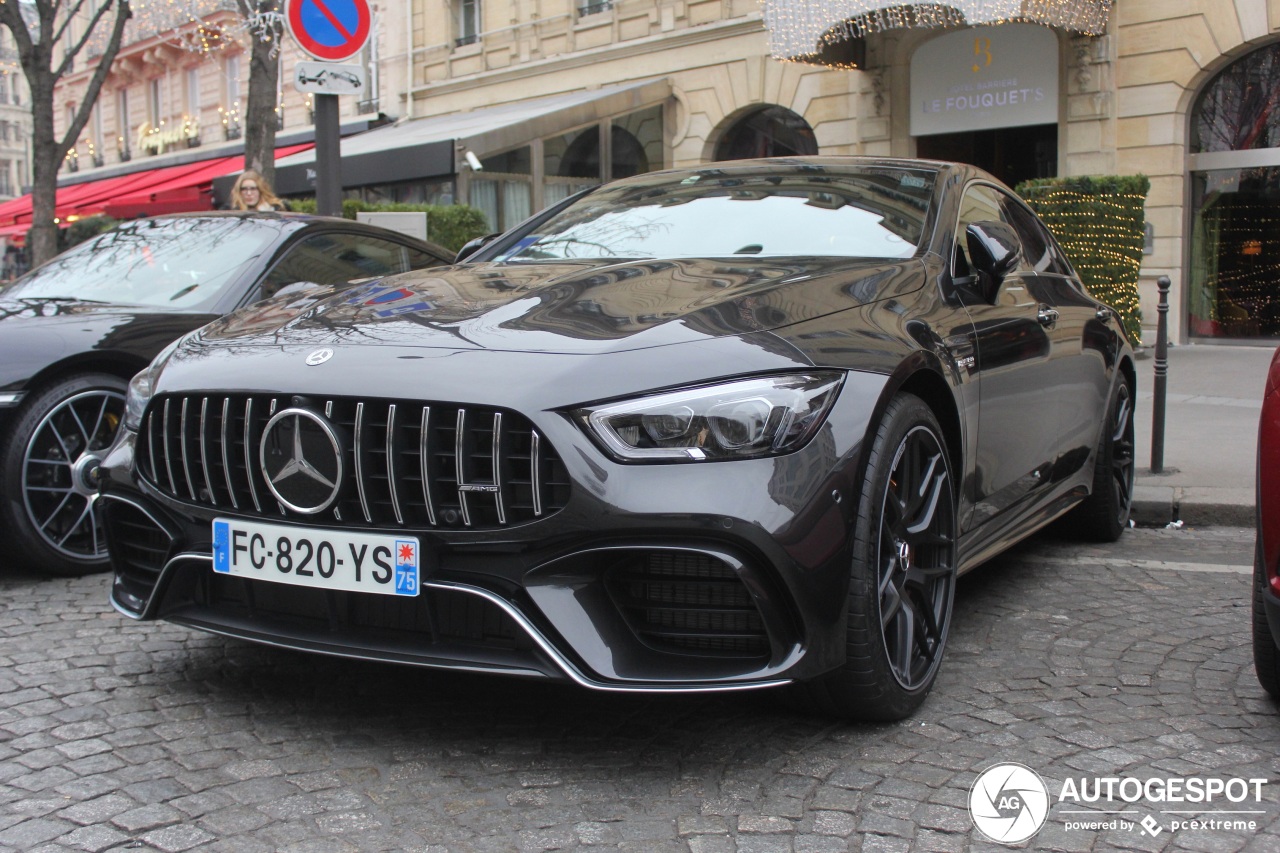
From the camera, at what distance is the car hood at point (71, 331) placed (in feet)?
15.3

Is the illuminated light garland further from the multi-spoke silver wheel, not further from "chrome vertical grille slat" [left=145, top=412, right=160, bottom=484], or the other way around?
"chrome vertical grille slat" [left=145, top=412, right=160, bottom=484]

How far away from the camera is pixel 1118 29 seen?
1566cm

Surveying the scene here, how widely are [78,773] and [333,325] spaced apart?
1.17 meters

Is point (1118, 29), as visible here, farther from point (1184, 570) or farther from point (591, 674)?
point (591, 674)

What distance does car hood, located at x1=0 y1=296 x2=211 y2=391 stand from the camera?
4.66 metres

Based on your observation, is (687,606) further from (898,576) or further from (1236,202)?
(1236,202)

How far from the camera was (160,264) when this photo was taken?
5.64 metres

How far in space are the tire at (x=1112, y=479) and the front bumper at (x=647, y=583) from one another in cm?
273

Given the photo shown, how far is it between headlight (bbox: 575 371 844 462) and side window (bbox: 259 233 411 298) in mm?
3113

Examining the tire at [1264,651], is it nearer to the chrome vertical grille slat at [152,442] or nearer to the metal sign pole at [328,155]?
the chrome vertical grille slat at [152,442]

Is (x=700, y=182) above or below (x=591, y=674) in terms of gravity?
above

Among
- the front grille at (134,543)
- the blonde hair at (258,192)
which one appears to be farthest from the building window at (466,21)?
the front grille at (134,543)

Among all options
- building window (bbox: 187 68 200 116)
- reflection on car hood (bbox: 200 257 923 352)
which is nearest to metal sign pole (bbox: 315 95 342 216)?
reflection on car hood (bbox: 200 257 923 352)

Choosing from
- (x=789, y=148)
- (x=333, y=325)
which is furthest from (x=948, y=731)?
(x=789, y=148)
